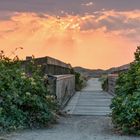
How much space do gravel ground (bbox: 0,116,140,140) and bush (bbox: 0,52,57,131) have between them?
34 centimetres

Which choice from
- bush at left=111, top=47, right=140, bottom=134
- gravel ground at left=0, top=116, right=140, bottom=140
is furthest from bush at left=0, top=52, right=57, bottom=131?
Answer: bush at left=111, top=47, right=140, bottom=134

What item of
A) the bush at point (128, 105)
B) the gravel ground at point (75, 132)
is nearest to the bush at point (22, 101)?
the gravel ground at point (75, 132)

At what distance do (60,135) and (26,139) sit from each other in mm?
894

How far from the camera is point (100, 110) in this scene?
17.2 m

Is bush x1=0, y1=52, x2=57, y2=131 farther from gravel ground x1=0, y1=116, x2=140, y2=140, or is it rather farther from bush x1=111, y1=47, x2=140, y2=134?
bush x1=111, y1=47, x2=140, y2=134

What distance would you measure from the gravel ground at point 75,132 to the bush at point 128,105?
11.7 inches

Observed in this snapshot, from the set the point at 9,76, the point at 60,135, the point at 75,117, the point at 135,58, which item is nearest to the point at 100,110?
the point at 75,117

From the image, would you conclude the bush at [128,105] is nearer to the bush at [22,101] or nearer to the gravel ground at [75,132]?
the gravel ground at [75,132]

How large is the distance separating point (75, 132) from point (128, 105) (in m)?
1.23

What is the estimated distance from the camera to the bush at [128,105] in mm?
11484

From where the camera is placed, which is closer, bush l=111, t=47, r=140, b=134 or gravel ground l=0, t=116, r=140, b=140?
gravel ground l=0, t=116, r=140, b=140

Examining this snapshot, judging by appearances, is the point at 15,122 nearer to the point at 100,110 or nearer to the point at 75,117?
the point at 75,117

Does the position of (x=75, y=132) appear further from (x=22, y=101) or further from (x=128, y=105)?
(x=22, y=101)

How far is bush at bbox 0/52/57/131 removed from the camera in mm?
11926
